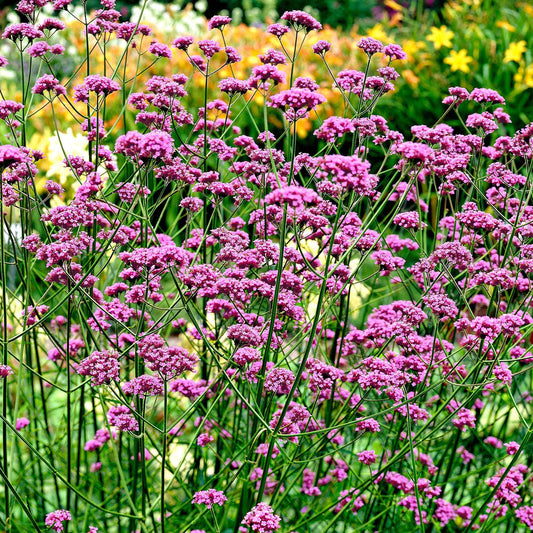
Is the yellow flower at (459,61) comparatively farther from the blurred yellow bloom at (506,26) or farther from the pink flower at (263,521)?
the pink flower at (263,521)

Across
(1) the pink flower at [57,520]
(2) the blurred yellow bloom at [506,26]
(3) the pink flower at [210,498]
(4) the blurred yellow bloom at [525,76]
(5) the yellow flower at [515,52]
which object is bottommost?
(1) the pink flower at [57,520]

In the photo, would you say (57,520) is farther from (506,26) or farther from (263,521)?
(506,26)

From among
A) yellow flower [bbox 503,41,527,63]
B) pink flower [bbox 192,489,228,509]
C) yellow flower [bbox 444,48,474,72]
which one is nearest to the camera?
pink flower [bbox 192,489,228,509]

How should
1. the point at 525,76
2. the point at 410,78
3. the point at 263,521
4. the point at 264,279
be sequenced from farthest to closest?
the point at 410,78 → the point at 525,76 → the point at 264,279 → the point at 263,521

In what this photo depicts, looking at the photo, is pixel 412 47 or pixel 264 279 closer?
pixel 264 279

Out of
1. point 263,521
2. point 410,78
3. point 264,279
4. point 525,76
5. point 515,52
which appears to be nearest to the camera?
point 263,521

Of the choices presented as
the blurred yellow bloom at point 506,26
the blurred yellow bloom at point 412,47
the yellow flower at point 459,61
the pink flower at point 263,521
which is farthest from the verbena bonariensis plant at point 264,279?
the blurred yellow bloom at point 506,26

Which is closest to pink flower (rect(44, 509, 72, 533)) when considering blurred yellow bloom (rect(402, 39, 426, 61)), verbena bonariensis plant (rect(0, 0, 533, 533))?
verbena bonariensis plant (rect(0, 0, 533, 533))

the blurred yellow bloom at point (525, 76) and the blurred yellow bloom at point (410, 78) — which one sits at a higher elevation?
the blurred yellow bloom at point (525, 76)

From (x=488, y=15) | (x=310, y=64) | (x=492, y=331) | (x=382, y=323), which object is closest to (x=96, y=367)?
(x=382, y=323)

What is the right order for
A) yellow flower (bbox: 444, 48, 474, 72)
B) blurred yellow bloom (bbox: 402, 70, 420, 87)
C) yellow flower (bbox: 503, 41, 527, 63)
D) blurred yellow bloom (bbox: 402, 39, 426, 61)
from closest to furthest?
yellow flower (bbox: 503, 41, 527, 63), yellow flower (bbox: 444, 48, 474, 72), blurred yellow bloom (bbox: 402, 70, 420, 87), blurred yellow bloom (bbox: 402, 39, 426, 61)

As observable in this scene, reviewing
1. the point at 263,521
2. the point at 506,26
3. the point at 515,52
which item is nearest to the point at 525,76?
the point at 515,52

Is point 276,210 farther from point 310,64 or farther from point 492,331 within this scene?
point 310,64

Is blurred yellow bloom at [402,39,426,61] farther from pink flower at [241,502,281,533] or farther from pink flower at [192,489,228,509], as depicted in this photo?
pink flower at [241,502,281,533]
